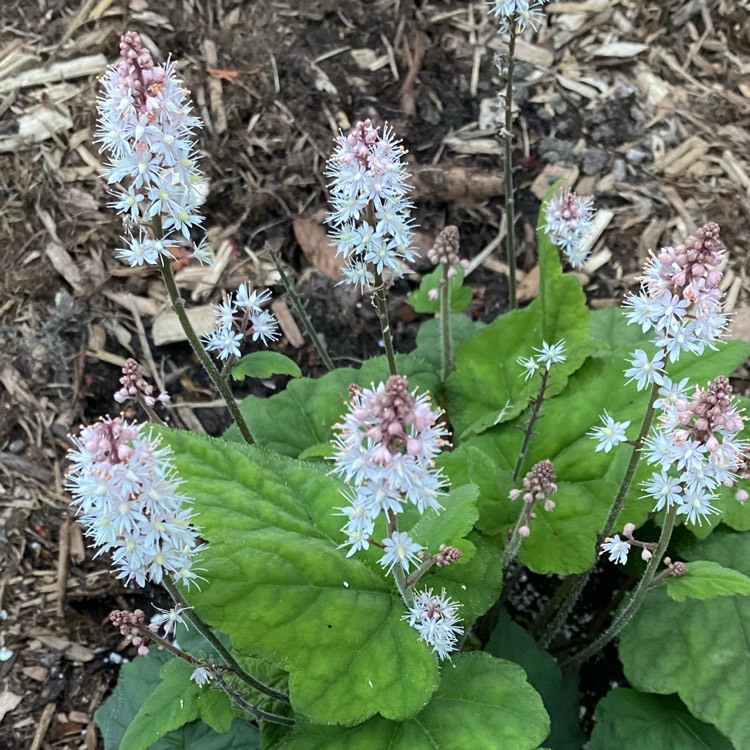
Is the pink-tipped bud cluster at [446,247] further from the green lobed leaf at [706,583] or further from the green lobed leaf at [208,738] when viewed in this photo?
the green lobed leaf at [208,738]

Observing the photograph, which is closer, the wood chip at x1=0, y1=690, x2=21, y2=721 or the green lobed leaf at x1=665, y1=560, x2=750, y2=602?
the green lobed leaf at x1=665, y1=560, x2=750, y2=602

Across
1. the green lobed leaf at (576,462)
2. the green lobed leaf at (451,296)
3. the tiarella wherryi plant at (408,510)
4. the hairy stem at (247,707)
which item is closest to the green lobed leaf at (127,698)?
the tiarella wherryi plant at (408,510)

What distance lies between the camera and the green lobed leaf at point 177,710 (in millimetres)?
2773

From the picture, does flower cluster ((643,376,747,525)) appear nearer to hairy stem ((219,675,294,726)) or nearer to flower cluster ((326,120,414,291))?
flower cluster ((326,120,414,291))

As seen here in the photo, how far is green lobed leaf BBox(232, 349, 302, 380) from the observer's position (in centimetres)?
305

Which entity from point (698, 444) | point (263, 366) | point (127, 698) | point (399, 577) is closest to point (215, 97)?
point (263, 366)

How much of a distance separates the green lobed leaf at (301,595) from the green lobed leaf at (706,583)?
Answer: 71 cm

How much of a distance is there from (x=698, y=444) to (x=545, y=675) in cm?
157

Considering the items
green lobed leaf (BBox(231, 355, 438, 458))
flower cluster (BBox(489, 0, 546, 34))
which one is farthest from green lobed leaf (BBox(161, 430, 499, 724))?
flower cluster (BBox(489, 0, 546, 34))

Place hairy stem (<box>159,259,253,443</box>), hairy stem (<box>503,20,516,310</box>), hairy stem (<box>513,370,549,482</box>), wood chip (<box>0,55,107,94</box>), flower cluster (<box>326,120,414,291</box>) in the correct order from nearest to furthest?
flower cluster (<box>326,120,414,291</box>) → hairy stem (<box>159,259,253,443</box>) → hairy stem (<box>513,370,549,482</box>) → hairy stem (<box>503,20,516,310</box>) → wood chip (<box>0,55,107,94</box>)

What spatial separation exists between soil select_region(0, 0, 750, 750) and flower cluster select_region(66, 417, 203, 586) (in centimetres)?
242

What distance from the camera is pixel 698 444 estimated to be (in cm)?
224

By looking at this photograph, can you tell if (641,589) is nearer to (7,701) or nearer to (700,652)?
(700,652)

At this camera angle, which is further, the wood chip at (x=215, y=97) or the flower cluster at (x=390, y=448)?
the wood chip at (x=215, y=97)
